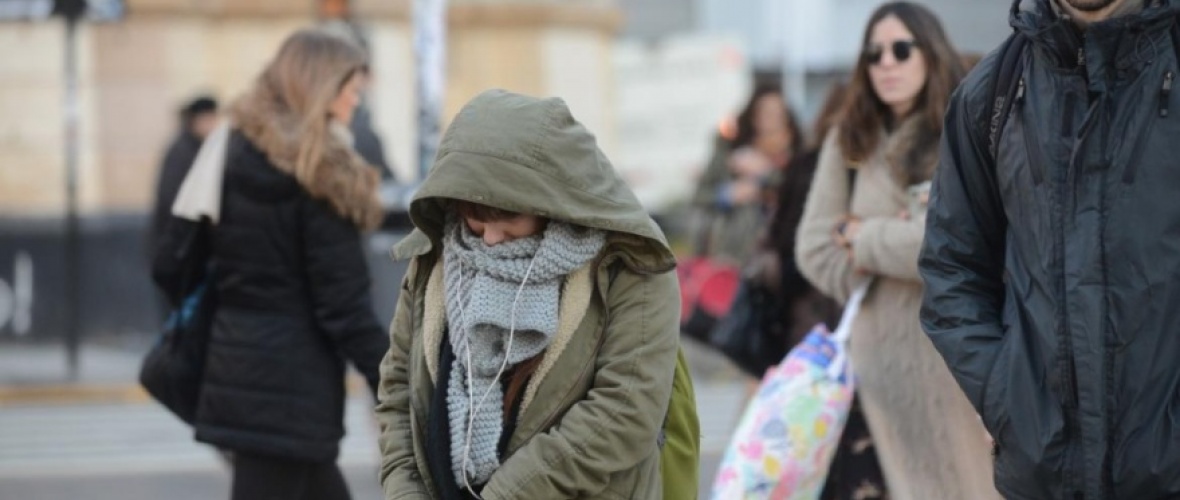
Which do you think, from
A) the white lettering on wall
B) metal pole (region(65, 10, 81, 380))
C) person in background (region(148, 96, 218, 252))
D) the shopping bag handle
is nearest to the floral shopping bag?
the shopping bag handle

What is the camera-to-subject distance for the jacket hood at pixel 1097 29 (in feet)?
11.0

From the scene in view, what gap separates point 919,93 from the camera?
5.62 m

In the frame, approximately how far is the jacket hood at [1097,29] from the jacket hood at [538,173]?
30.5 inches

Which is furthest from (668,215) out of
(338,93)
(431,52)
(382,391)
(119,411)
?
(382,391)

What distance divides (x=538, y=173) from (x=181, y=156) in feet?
18.6

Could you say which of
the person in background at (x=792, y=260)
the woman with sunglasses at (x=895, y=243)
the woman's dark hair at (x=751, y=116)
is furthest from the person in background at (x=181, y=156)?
the woman with sunglasses at (x=895, y=243)

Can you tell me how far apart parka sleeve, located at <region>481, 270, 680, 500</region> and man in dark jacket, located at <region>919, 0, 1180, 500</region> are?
23.3 inches

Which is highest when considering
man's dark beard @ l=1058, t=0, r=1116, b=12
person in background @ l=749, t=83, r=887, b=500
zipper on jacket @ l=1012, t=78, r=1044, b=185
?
man's dark beard @ l=1058, t=0, r=1116, b=12

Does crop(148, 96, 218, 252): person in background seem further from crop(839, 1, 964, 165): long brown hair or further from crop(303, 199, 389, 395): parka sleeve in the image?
crop(839, 1, 964, 165): long brown hair

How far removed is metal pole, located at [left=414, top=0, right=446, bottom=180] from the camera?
14734mm

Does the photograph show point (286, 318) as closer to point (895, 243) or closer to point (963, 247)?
point (895, 243)

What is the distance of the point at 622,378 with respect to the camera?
367 cm

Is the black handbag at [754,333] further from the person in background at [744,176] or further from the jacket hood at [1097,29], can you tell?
the jacket hood at [1097,29]

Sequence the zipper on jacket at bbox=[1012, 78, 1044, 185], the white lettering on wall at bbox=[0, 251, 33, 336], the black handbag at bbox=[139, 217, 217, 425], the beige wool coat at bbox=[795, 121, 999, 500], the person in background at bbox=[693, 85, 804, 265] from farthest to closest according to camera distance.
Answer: the white lettering on wall at bbox=[0, 251, 33, 336]
the person in background at bbox=[693, 85, 804, 265]
the black handbag at bbox=[139, 217, 217, 425]
the beige wool coat at bbox=[795, 121, 999, 500]
the zipper on jacket at bbox=[1012, 78, 1044, 185]
